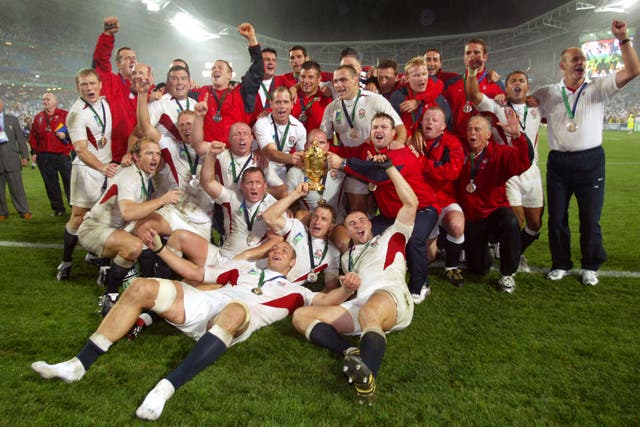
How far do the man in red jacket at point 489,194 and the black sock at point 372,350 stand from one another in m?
2.07

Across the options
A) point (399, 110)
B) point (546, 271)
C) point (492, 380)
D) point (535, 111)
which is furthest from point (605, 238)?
point (492, 380)

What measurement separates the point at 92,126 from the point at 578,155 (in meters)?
5.20

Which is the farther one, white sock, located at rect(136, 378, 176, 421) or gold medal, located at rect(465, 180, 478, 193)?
gold medal, located at rect(465, 180, 478, 193)

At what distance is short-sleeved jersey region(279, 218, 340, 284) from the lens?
4.11m

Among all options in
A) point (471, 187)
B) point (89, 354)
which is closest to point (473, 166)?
point (471, 187)

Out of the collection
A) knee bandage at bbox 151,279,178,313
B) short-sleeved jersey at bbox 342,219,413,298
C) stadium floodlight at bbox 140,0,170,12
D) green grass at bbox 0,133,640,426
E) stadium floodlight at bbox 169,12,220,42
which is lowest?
green grass at bbox 0,133,640,426

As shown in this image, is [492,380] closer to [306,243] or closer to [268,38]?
[306,243]

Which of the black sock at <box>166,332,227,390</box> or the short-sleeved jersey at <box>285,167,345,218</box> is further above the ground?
the short-sleeved jersey at <box>285,167,345,218</box>

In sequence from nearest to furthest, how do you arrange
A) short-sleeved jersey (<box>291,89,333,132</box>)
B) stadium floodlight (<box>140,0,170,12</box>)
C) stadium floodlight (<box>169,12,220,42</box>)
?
short-sleeved jersey (<box>291,89,333,132</box>)
stadium floodlight (<box>140,0,170,12</box>)
stadium floodlight (<box>169,12,220,42</box>)

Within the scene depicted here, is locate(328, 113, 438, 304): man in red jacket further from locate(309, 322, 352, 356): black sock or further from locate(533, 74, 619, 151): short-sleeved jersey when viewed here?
locate(533, 74, 619, 151): short-sleeved jersey

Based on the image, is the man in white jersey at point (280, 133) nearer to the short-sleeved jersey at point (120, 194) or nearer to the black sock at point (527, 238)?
the short-sleeved jersey at point (120, 194)

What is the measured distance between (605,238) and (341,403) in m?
5.30

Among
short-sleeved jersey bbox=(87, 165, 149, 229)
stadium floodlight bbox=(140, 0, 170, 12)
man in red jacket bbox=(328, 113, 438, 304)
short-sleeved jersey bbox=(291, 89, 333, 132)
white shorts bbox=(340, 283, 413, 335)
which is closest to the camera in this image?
white shorts bbox=(340, 283, 413, 335)

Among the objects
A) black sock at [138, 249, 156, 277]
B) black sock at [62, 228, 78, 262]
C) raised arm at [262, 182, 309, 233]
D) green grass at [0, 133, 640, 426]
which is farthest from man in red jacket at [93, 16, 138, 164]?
raised arm at [262, 182, 309, 233]
